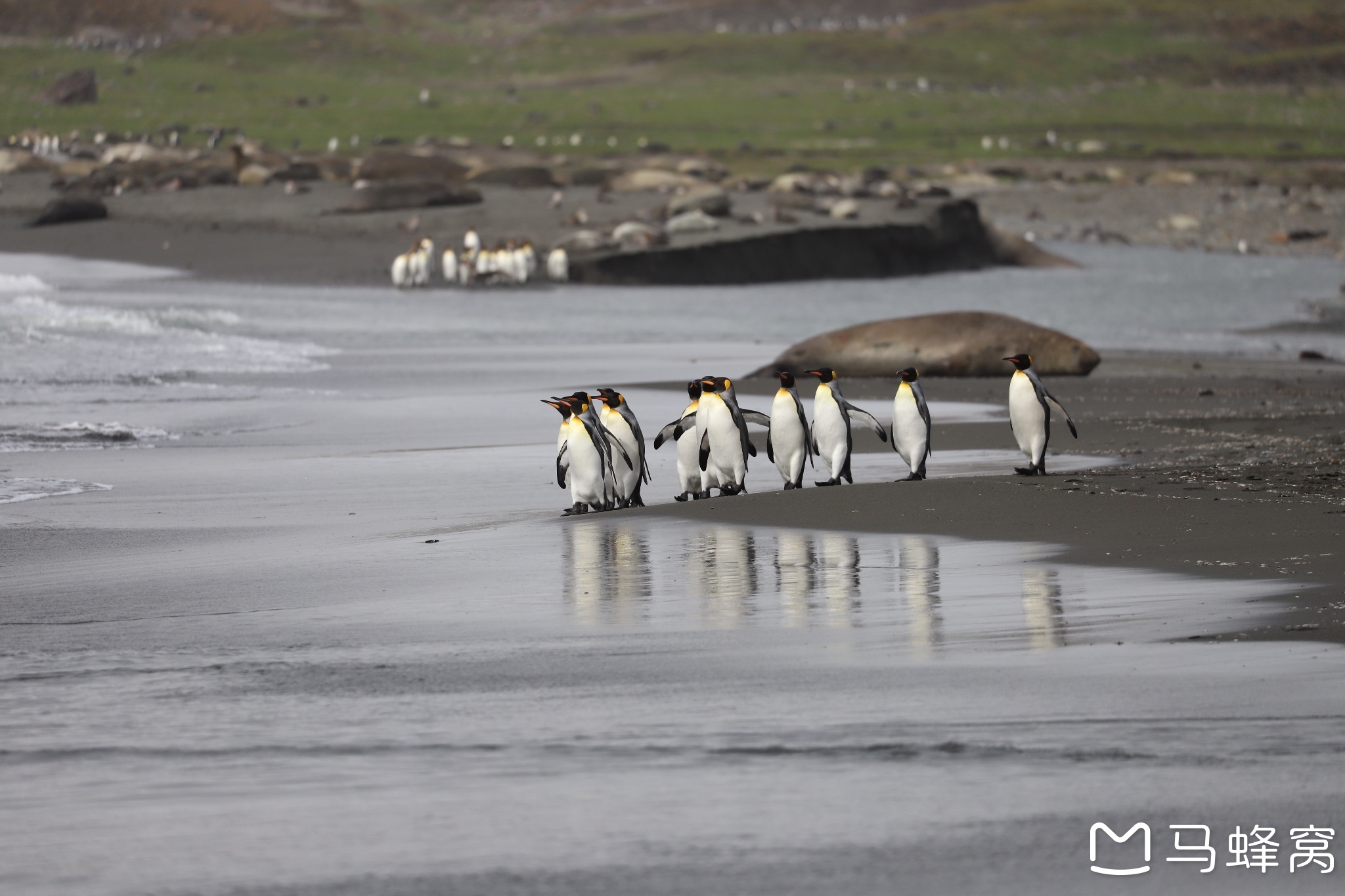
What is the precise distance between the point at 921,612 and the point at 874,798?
79.5 inches

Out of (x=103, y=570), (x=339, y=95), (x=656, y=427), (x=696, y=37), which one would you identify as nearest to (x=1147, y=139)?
(x=339, y=95)

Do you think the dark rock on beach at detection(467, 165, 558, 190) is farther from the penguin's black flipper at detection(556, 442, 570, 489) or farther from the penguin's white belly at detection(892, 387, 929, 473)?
the penguin's black flipper at detection(556, 442, 570, 489)

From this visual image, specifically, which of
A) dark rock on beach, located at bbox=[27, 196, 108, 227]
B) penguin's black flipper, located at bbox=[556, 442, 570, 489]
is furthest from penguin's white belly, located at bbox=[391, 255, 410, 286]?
penguin's black flipper, located at bbox=[556, 442, 570, 489]

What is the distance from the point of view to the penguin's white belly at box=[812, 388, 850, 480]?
10109 mm

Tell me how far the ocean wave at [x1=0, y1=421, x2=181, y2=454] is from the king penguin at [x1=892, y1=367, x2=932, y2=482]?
5.04 m

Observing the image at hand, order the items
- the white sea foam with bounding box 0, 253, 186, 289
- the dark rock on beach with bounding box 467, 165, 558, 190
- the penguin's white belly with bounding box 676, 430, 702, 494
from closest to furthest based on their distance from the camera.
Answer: the penguin's white belly with bounding box 676, 430, 702, 494
the white sea foam with bounding box 0, 253, 186, 289
the dark rock on beach with bounding box 467, 165, 558, 190

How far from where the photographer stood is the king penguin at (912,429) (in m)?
9.92

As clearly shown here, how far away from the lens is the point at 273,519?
28.5 feet

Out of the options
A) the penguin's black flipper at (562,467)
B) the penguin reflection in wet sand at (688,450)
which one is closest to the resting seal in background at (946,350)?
the penguin reflection in wet sand at (688,450)

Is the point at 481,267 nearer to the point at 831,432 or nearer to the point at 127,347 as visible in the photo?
the point at 127,347

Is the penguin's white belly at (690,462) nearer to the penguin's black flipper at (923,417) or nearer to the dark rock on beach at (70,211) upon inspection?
the penguin's black flipper at (923,417)

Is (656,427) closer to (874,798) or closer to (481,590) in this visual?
(481,590)

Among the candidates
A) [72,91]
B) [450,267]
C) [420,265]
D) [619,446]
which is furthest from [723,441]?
[72,91]

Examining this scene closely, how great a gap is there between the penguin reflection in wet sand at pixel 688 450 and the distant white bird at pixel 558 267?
19821 millimetres
